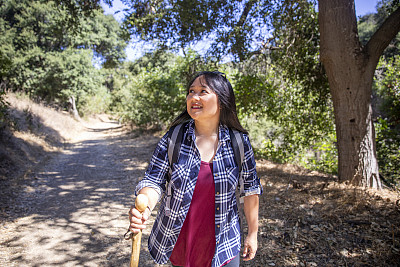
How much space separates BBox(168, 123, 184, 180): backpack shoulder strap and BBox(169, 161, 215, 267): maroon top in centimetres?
20

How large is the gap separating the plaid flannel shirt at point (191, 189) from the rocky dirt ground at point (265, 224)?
1796 mm

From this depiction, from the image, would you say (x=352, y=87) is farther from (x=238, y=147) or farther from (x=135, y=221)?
(x=135, y=221)

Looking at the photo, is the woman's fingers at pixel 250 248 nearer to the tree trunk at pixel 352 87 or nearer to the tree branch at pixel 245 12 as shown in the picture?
the tree trunk at pixel 352 87

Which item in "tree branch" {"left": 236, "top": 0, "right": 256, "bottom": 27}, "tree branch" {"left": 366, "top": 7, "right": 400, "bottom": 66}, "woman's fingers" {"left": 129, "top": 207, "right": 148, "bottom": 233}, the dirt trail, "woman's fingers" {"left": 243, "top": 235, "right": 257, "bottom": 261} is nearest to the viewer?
"woman's fingers" {"left": 129, "top": 207, "right": 148, "bottom": 233}

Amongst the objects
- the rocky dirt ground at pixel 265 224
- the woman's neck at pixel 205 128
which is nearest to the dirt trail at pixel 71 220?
the rocky dirt ground at pixel 265 224

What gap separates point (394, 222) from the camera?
11.6 ft

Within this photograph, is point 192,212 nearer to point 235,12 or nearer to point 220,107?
point 220,107

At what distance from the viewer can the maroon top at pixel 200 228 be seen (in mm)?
1570

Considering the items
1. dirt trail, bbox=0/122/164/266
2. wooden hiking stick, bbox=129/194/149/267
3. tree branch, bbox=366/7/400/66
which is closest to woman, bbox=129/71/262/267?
wooden hiking stick, bbox=129/194/149/267

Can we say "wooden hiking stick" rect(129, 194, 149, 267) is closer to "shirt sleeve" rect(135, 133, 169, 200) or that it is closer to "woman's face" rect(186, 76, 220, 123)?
"shirt sleeve" rect(135, 133, 169, 200)

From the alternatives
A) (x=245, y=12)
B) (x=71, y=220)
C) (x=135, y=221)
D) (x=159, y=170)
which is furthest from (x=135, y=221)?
(x=245, y=12)

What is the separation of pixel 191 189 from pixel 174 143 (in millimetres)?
310

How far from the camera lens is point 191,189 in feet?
5.08

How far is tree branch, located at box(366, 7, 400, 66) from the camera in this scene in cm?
442
